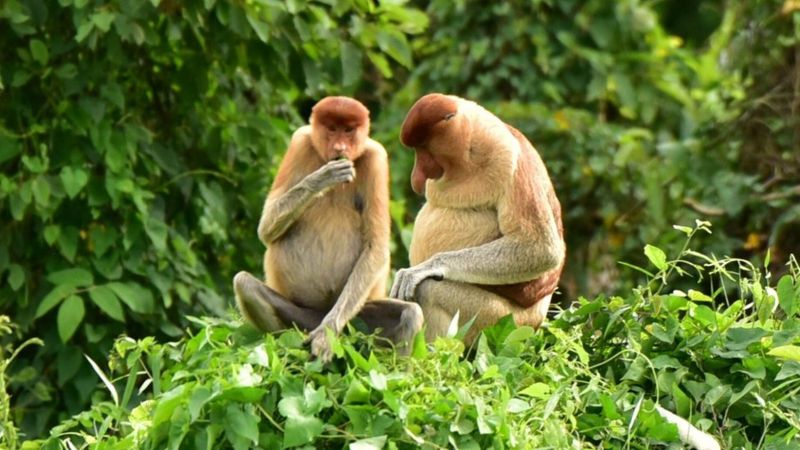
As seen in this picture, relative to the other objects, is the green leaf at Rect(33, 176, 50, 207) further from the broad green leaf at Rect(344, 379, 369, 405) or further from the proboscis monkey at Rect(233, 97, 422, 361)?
the broad green leaf at Rect(344, 379, 369, 405)

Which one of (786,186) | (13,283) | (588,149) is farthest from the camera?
(588,149)

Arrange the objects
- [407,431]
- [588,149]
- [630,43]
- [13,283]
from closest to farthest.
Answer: [407,431] → [13,283] → [588,149] → [630,43]

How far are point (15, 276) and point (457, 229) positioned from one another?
2.53 meters

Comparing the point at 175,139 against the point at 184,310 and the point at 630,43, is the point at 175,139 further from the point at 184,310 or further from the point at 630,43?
the point at 630,43

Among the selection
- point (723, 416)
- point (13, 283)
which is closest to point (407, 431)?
point (723, 416)

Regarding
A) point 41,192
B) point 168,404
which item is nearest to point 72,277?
point 41,192

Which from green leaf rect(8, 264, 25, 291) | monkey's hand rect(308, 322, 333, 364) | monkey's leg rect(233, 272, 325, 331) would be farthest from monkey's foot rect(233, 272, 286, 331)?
green leaf rect(8, 264, 25, 291)

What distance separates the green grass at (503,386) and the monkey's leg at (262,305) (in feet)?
0.30

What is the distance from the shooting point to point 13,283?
7.11 m

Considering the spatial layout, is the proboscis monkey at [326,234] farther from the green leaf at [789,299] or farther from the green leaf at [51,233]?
the green leaf at [51,233]

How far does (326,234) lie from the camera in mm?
5461

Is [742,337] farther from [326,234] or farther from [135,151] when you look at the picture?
[135,151]

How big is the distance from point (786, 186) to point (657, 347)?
15.9 feet

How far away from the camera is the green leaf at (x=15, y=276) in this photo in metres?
7.10
